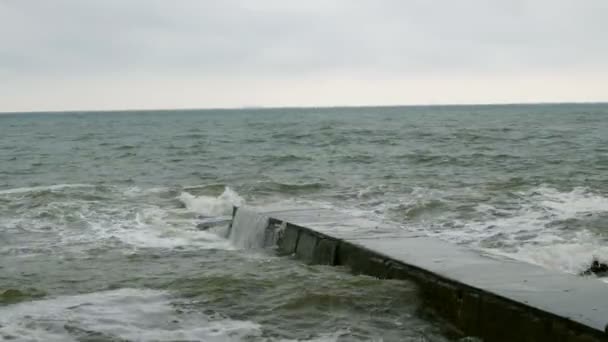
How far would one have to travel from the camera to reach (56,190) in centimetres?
1491

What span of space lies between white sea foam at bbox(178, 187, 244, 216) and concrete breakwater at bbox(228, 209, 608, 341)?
4718mm

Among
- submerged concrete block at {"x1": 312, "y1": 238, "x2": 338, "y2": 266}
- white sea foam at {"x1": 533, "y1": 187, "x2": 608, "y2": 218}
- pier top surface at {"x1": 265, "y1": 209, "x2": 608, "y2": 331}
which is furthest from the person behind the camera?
white sea foam at {"x1": 533, "y1": 187, "x2": 608, "y2": 218}

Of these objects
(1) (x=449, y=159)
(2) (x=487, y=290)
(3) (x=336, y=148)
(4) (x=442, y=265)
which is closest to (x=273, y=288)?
(4) (x=442, y=265)

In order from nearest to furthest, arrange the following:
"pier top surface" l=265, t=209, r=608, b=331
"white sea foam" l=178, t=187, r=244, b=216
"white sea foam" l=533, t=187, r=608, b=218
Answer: "pier top surface" l=265, t=209, r=608, b=331 → "white sea foam" l=533, t=187, r=608, b=218 → "white sea foam" l=178, t=187, r=244, b=216

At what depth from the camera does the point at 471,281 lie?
16.0ft

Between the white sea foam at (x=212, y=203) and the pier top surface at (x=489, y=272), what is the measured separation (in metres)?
4.79

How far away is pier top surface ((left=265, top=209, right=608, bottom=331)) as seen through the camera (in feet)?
13.9

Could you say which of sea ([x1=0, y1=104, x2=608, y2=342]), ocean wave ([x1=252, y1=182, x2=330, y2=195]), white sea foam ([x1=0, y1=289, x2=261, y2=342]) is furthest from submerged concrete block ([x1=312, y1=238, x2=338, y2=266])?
ocean wave ([x1=252, y1=182, x2=330, y2=195])

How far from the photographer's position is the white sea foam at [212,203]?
1215 centimetres

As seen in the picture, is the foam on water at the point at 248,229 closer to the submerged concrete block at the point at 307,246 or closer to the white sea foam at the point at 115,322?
the submerged concrete block at the point at 307,246

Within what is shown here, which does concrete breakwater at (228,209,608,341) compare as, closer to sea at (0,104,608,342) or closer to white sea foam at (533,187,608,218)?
sea at (0,104,608,342)

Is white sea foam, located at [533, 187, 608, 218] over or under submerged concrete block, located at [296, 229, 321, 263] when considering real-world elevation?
over

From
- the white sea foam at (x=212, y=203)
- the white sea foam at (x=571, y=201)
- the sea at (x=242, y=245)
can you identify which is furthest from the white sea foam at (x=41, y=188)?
the white sea foam at (x=571, y=201)

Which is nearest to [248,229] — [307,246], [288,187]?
[307,246]
